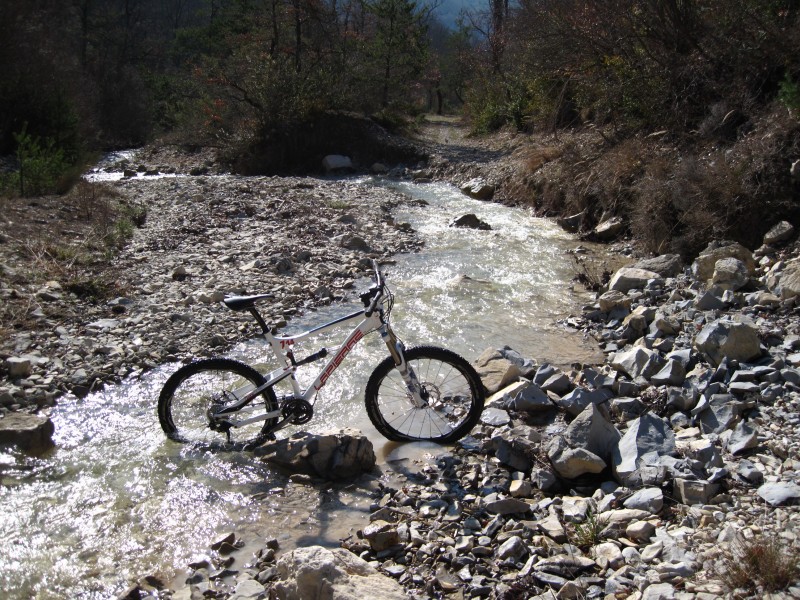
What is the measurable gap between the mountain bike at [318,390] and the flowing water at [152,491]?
0.22m

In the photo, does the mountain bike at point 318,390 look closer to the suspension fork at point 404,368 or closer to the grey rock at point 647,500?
the suspension fork at point 404,368

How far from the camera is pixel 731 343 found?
554 centimetres

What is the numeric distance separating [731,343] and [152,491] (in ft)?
15.2

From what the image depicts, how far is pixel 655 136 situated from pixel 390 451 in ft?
32.0

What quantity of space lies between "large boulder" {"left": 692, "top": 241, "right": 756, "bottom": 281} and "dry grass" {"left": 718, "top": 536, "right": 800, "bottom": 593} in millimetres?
5597

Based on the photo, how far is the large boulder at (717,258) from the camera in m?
8.03

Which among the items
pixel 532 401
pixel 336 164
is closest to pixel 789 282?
pixel 532 401

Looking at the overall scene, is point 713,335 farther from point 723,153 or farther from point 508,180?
point 508,180

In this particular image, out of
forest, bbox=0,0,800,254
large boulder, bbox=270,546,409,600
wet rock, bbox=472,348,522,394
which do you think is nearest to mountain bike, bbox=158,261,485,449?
wet rock, bbox=472,348,522,394

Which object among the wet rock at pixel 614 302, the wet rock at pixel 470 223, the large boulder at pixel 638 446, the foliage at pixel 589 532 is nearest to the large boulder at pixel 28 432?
the foliage at pixel 589 532

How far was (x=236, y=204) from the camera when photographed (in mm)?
14102

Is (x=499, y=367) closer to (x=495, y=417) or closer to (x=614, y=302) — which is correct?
(x=495, y=417)

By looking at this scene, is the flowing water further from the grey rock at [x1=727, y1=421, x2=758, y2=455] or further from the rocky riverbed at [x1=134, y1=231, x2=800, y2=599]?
the grey rock at [x1=727, y1=421, x2=758, y2=455]

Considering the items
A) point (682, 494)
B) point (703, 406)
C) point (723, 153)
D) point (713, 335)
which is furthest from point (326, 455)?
point (723, 153)
